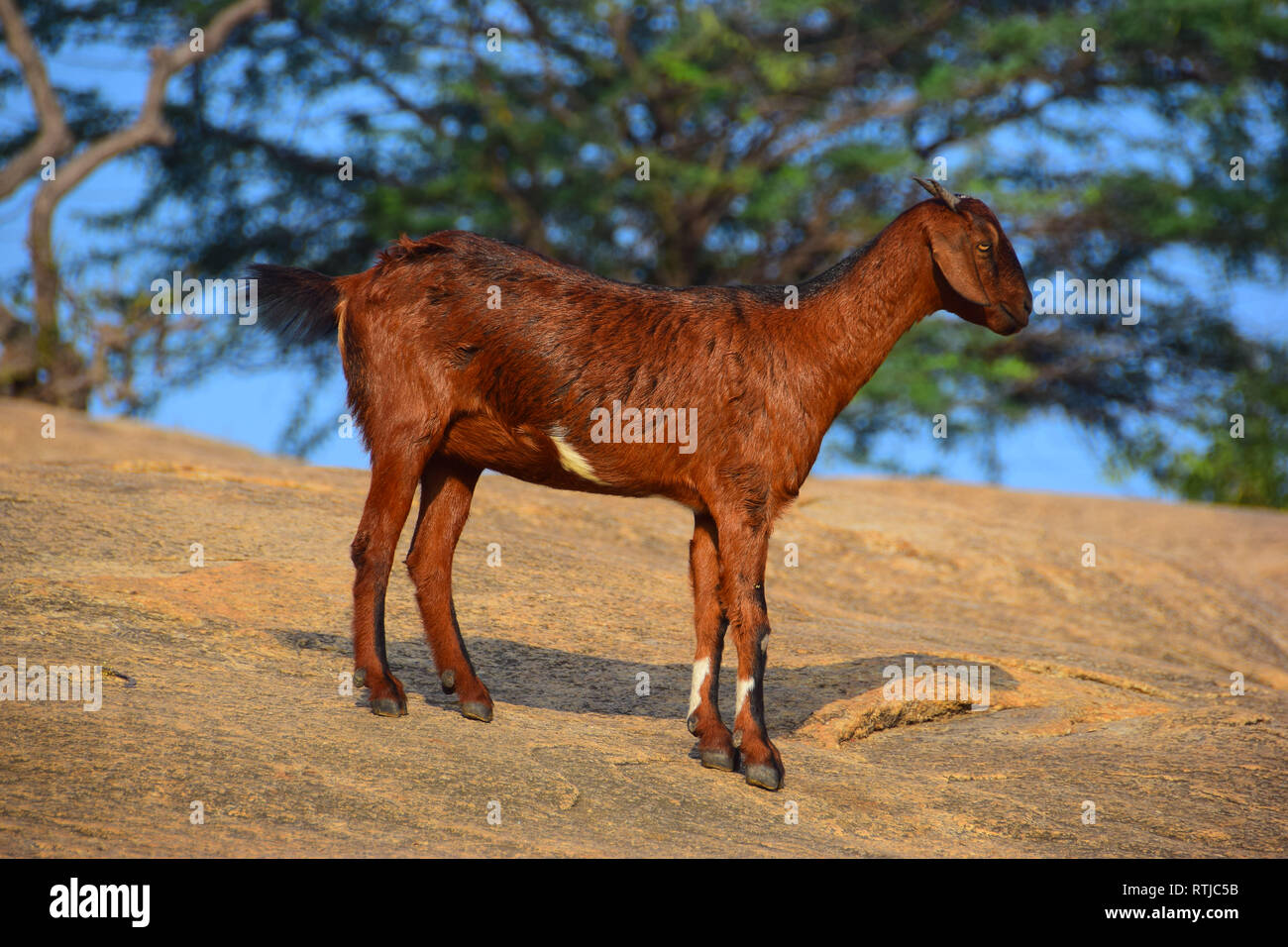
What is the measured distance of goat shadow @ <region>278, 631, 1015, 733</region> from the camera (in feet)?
23.2

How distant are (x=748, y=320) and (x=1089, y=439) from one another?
2145cm

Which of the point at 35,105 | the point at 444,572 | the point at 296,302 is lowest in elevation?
the point at 444,572

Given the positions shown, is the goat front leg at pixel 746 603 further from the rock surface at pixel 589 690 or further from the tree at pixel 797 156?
the tree at pixel 797 156

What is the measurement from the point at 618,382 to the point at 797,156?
750 inches

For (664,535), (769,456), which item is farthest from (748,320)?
(664,535)

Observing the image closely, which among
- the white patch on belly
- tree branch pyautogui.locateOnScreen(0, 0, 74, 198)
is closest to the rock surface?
the white patch on belly

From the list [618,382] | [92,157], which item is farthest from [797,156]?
[618,382]

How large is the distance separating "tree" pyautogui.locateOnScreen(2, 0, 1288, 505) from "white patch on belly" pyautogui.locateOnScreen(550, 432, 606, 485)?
1660cm

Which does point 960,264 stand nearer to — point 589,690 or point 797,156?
point 589,690

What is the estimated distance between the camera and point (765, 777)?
19.6 feet

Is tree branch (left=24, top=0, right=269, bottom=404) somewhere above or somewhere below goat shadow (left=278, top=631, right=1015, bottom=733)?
above

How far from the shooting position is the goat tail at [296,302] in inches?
266

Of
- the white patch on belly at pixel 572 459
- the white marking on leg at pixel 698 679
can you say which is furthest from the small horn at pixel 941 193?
the white marking on leg at pixel 698 679

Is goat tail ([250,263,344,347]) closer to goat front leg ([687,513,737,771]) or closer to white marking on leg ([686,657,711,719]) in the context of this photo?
goat front leg ([687,513,737,771])
